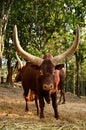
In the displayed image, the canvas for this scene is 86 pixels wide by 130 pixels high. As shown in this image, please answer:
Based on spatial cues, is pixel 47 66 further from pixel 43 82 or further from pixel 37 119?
pixel 37 119

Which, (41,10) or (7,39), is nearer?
(41,10)

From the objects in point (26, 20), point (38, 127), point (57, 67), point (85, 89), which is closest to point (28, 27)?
point (26, 20)

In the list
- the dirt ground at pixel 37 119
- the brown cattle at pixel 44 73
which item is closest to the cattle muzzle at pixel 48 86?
the brown cattle at pixel 44 73

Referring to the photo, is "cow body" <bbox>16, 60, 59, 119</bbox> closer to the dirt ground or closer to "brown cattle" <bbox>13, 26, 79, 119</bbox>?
"brown cattle" <bbox>13, 26, 79, 119</bbox>

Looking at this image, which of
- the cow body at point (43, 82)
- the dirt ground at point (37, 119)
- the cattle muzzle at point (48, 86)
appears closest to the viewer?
the dirt ground at point (37, 119)

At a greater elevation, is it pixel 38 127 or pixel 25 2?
pixel 25 2

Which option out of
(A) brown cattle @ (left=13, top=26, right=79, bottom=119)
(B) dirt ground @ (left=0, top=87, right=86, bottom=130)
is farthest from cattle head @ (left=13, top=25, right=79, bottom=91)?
(B) dirt ground @ (left=0, top=87, right=86, bottom=130)

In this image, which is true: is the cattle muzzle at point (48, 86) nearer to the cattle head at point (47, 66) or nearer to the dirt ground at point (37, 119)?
the cattle head at point (47, 66)

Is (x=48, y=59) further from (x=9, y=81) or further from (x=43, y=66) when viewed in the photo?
(x=9, y=81)

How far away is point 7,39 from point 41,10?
306 inches

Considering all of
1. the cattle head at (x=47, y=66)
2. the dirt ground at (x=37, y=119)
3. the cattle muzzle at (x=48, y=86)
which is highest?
the cattle head at (x=47, y=66)

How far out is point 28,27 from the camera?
1288 inches

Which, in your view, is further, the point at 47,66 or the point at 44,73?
the point at 47,66

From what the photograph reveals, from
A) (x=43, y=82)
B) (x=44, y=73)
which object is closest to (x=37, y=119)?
(x=43, y=82)
